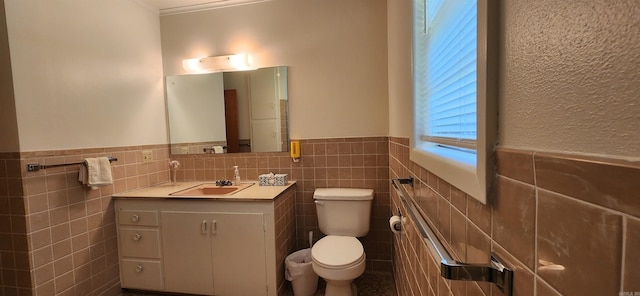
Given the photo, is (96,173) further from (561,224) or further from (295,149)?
(561,224)

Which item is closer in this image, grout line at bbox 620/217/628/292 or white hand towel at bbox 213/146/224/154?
grout line at bbox 620/217/628/292

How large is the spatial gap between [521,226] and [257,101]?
227cm

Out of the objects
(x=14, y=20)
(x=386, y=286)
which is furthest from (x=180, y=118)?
(x=386, y=286)

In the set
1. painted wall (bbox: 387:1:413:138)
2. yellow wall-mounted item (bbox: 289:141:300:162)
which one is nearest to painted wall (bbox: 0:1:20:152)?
yellow wall-mounted item (bbox: 289:141:300:162)

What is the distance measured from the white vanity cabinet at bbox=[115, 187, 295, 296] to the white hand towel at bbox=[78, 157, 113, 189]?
0.24 metres

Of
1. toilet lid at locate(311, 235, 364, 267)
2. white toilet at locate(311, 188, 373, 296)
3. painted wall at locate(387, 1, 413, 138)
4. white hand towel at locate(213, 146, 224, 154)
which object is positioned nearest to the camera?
painted wall at locate(387, 1, 413, 138)

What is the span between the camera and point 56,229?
1645 mm

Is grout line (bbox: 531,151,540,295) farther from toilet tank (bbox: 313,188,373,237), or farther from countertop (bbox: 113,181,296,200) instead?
toilet tank (bbox: 313,188,373,237)

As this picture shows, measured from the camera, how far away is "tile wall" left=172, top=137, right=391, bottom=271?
2264 mm

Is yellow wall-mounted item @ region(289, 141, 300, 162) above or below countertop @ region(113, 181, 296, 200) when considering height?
above

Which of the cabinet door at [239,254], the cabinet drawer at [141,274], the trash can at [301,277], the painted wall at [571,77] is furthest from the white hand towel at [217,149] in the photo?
the painted wall at [571,77]

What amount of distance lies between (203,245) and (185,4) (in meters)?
2.23

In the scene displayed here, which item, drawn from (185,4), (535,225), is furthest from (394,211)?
(185,4)

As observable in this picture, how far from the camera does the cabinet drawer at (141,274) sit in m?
1.97
